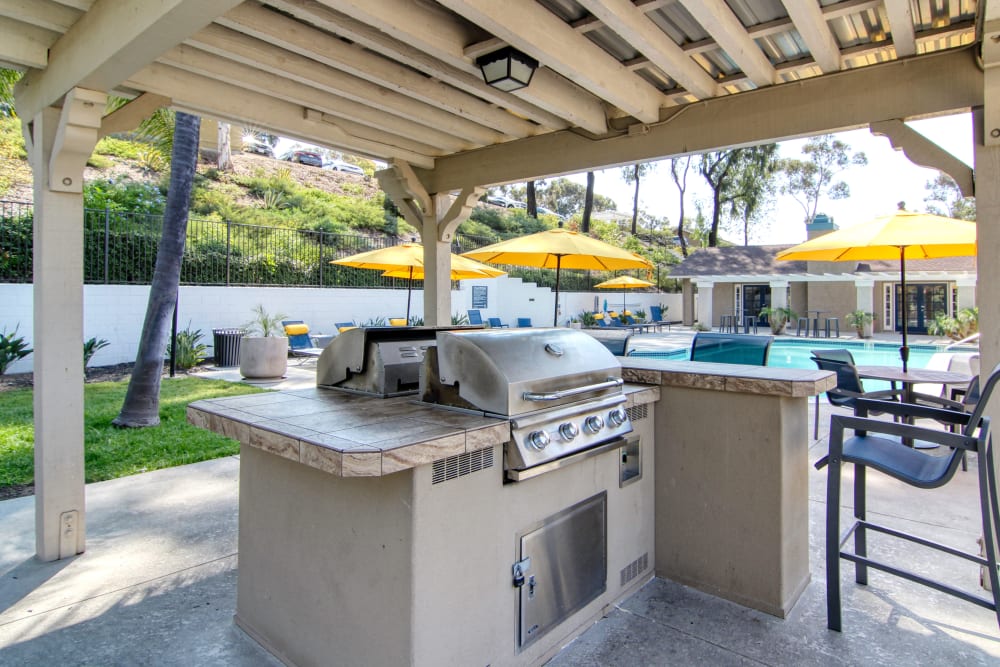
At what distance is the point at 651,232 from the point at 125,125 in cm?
4109

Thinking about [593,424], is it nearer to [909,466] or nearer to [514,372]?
[514,372]

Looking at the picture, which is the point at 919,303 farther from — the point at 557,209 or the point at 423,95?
the point at 557,209

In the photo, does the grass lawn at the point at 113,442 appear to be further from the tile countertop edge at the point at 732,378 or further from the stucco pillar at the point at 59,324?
the tile countertop edge at the point at 732,378

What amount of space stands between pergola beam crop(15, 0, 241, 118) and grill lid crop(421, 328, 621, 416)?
1540 millimetres

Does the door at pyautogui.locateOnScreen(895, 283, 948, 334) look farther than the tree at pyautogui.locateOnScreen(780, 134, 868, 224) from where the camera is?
No

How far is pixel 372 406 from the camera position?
2357 mm

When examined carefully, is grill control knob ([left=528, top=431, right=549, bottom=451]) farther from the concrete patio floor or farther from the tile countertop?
the concrete patio floor

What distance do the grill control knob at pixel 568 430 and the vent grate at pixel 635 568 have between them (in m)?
0.92

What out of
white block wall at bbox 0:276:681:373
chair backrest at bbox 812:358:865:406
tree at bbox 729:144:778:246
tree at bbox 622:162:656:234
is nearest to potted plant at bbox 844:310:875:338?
white block wall at bbox 0:276:681:373

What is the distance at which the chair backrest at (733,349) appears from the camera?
4438 mm

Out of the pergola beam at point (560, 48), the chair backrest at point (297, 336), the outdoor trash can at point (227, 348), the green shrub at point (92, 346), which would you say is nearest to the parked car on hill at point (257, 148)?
the chair backrest at point (297, 336)

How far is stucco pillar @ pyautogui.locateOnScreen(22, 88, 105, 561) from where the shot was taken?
305cm

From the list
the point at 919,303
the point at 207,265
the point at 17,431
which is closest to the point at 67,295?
the point at 17,431

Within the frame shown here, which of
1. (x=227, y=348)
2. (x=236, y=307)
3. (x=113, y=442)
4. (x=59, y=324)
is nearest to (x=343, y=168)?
(x=236, y=307)
